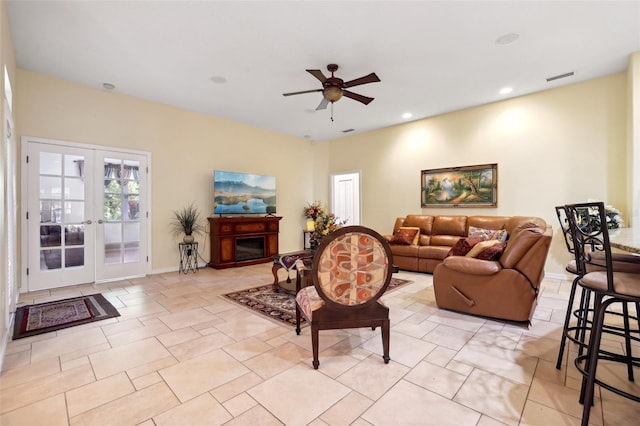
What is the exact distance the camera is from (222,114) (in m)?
5.73

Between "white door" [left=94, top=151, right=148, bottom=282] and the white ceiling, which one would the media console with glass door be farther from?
the white ceiling

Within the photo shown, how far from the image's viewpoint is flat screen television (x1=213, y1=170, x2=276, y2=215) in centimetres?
574

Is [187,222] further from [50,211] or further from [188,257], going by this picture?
[50,211]

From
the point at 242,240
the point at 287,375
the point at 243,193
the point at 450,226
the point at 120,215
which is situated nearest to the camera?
the point at 287,375

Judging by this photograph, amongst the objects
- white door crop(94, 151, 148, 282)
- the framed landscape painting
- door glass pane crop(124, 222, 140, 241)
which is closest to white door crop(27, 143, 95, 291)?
white door crop(94, 151, 148, 282)

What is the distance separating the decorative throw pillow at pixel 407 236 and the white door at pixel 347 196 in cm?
190

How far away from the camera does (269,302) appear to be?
140 inches

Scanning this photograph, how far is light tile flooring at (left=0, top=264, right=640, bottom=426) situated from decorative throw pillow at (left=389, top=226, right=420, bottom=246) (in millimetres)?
2358

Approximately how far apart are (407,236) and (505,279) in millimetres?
2663

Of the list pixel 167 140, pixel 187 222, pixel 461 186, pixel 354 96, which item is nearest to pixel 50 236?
pixel 187 222

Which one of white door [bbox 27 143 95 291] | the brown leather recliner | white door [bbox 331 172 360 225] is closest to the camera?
the brown leather recliner

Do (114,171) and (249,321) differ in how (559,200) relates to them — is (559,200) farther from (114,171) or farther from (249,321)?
(114,171)

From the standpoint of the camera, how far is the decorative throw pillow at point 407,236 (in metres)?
5.44

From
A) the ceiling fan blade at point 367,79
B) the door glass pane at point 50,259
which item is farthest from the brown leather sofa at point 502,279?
the door glass pane at point 50,259
